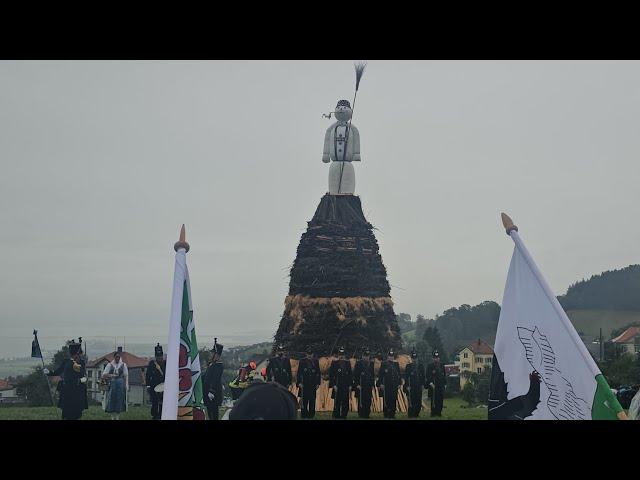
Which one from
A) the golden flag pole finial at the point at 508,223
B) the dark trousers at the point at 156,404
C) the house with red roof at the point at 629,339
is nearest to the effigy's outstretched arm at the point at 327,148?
the dark trousers at the point at 156,404

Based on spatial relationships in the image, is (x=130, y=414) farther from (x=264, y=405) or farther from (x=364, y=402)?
(x=264, y=405)

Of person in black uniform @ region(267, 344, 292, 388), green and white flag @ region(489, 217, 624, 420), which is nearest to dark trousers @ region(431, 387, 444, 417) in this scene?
person in black uniform @ region(267, 344, 292, 388)

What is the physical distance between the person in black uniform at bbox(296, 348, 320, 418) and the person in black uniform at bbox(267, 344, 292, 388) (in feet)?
1.17

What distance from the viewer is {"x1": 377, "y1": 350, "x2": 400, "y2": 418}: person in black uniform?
1908 centimetres

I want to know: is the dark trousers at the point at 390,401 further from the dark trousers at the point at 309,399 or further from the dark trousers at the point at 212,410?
the dark trousers at the point at 212,410

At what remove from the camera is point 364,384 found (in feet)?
62.7

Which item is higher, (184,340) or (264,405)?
(184,340)

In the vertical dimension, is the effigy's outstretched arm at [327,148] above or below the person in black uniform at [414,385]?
above

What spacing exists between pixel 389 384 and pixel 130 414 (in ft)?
17.2

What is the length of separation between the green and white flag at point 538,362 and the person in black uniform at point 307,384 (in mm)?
11414

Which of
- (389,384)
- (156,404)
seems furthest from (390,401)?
(156,404)

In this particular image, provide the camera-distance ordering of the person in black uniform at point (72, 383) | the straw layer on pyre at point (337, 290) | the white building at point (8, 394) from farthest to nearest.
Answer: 1. the white building at point (8, 394)
2. the straw layer on pyre at point (337, 290)
3. the person in black uniform at point (72, 383)

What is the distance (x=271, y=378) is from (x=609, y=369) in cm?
742

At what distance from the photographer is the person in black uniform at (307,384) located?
19.2 m
